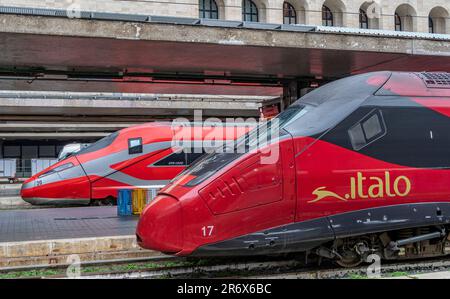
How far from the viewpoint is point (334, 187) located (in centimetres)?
665

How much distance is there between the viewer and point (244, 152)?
21.6 ft

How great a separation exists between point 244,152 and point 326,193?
1169 mm

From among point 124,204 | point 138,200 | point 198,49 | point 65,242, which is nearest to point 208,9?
point 198,49

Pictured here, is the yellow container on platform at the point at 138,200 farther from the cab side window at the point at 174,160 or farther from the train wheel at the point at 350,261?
the train wheel at the point at 350,261

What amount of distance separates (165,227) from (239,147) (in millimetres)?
1438

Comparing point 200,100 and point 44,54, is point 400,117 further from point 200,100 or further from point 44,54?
point 200,100

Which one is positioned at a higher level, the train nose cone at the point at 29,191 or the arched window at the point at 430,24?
the arched window at the point at 430,24

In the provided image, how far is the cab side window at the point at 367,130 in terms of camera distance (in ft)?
22.3

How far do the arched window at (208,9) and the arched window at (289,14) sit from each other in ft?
18.2

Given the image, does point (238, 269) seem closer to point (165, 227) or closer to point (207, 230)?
point (207, 230)

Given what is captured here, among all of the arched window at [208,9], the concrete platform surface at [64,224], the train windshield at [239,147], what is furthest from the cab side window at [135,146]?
the arched window at [208,9]

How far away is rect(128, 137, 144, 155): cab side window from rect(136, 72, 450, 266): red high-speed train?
389 inches
